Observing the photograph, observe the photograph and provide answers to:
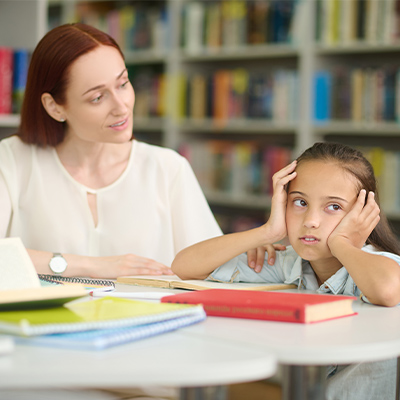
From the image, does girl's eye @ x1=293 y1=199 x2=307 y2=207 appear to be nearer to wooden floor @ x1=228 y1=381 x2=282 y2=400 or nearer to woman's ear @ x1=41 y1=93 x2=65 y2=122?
woman's ear @ x1=41 y1=93 x2=65 y2=122

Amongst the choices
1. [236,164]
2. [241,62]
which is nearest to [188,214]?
[236,164]

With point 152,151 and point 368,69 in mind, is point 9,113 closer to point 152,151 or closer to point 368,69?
point 152,151

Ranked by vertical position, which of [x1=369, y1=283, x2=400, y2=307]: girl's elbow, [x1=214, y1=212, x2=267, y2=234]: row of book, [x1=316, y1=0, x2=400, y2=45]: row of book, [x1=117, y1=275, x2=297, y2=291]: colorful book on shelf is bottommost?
[x1=214, y1=212, x2=267, y2=234]: row of book

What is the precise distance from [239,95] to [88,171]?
193 cm

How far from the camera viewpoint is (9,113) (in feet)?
8.38

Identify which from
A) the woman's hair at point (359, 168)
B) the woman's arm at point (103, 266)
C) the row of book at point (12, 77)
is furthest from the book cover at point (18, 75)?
the woman's hair at point (359, 168)

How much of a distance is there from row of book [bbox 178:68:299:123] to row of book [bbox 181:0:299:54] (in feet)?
0.61

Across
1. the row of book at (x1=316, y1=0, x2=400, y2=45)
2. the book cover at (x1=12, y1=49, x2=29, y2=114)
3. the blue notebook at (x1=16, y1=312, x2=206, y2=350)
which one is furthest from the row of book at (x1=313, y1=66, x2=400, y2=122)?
the blue notebook at (x1=16, y1=312, x2=206, y2=350)

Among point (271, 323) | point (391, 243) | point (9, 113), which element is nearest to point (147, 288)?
point (271, 323)

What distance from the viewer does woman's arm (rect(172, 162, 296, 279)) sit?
4.24 ft

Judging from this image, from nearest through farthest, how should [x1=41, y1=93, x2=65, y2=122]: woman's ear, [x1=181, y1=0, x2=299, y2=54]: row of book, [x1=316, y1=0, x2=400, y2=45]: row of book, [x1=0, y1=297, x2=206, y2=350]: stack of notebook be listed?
1. [x1=0, y1=297, x2=206, y2=350]: stack of notebook
2. [x1=41, y1=93, x2=65, y2=122]: woman's ear
3. [x1=316, y1=0, x2=400, y2=45]: row of book
4. [x1=181, y1=0, x2=299, y2=54]: row of book

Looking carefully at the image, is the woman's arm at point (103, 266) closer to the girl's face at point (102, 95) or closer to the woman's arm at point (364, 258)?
the girl's face at point (102, 95)

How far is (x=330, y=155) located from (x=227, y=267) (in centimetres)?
32

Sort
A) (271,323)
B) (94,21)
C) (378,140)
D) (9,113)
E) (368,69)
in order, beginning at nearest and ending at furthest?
1. (271,323)
2. (9,113)
3. (368,69)
4. (378,140)
5. (94,21)
